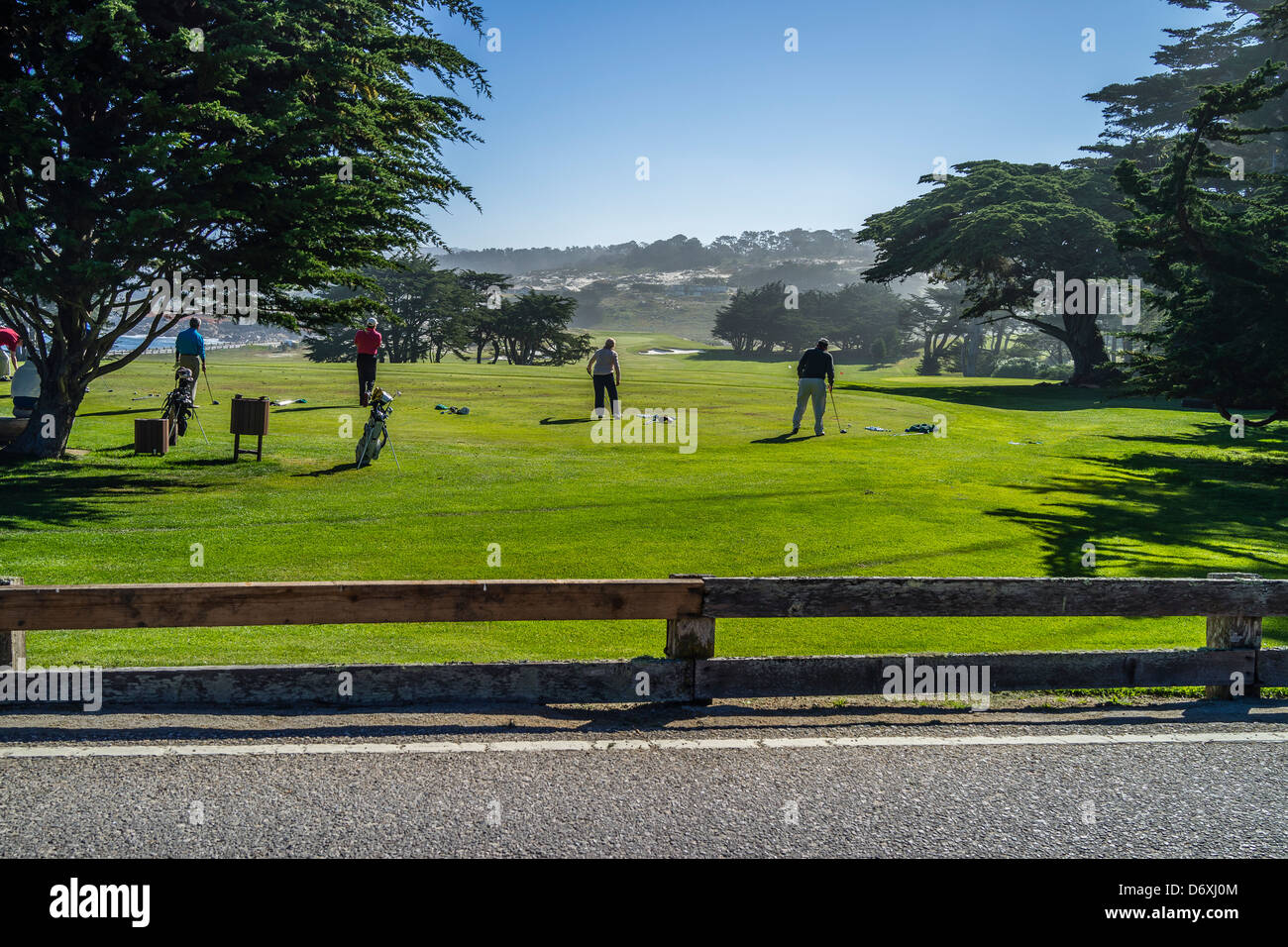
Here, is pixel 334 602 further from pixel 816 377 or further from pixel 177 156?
pixel 816 377

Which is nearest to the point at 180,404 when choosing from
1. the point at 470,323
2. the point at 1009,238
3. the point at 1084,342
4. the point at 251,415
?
the point at 251,415

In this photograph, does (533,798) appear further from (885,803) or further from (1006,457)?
(1006,457)

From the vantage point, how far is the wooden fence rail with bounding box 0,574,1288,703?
656 centimetres

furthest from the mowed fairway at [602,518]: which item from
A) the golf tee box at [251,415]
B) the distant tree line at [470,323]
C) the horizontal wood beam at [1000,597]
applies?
the distant tree line at [470,323]

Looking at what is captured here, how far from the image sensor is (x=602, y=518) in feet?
50.8

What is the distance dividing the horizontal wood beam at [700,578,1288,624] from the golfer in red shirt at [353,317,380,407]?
17.2 m

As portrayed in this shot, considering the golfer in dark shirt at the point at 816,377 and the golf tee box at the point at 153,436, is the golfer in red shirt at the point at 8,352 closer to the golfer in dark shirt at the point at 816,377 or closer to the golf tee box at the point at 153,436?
the golf tee box at the point at 153,436

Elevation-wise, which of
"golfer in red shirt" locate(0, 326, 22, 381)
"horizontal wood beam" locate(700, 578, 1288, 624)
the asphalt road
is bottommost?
the asphalt road

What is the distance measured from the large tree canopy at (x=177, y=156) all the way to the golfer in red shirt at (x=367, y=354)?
2.31 m

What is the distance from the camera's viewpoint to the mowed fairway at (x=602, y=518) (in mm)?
10359

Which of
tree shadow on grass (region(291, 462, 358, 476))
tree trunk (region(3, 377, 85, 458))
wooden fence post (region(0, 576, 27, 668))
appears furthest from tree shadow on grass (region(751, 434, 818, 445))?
wooden fence post (region(0, 576, 27, 668))

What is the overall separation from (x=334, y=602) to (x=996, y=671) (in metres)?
4.80

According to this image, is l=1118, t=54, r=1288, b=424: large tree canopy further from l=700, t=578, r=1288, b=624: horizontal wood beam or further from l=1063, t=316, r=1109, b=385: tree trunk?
l=1063, t=316, r=1109, b=385: tree trunk
